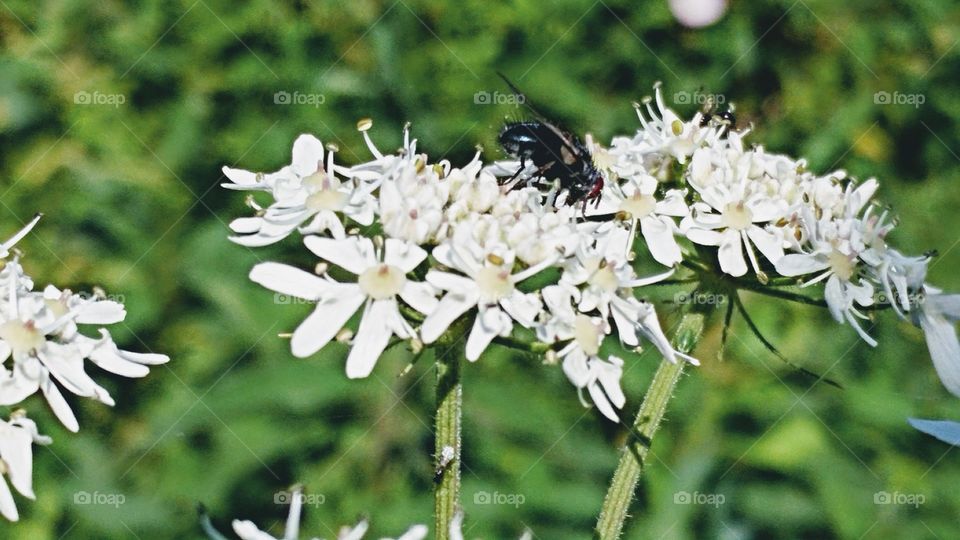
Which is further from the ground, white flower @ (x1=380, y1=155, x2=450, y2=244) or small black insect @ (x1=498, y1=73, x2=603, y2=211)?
small black insect @ (x1=498, y1=73, x2=603, y2=211)

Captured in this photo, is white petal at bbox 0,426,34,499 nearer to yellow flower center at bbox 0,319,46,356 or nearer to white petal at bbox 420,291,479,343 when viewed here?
yellow flower center at bbox 0,319,46,356

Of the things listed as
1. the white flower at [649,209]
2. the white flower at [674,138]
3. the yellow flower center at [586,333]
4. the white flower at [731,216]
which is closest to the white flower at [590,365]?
the yellow flower center at [586,333]

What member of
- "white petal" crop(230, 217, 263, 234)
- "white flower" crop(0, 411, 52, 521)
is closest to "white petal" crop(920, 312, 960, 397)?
"white petal" crop(230, 217, 263, 234)

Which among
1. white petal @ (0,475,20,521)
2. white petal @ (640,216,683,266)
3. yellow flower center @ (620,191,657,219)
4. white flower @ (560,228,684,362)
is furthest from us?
yellow flower center @ (620,191,657,219)

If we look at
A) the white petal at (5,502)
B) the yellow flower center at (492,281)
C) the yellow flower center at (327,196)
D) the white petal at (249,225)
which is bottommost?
the white petal at (5,502)

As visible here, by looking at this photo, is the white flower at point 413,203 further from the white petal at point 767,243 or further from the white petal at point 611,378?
the white petal at point 767,243

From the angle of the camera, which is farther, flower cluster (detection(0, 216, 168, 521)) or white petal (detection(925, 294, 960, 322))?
white petal (detection(925, 294, 960, 322))

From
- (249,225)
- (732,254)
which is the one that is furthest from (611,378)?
(249,225)
